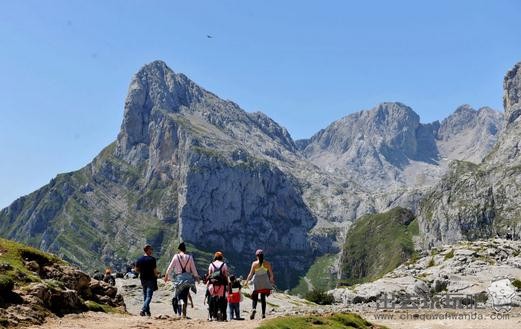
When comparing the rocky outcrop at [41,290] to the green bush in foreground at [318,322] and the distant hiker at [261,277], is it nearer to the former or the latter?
the distant hiker at [261,277]

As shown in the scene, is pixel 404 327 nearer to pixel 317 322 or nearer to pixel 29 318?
pixel 317 322

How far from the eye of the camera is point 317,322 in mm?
31797

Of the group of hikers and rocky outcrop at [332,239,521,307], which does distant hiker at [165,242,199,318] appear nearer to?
the group of hikers

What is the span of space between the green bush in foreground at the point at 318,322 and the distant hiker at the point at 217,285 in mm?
3641

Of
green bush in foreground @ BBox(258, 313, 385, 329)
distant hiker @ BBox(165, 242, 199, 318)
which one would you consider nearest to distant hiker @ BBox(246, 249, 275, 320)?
green bush in foreground @ BBox(258, 313, 385, 329)

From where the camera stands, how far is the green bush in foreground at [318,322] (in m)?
28.4

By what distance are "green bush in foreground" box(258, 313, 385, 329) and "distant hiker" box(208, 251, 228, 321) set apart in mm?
3641

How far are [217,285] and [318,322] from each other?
19.7 feet

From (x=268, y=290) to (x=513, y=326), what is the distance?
16621mm

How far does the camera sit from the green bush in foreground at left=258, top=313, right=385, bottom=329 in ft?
93.1

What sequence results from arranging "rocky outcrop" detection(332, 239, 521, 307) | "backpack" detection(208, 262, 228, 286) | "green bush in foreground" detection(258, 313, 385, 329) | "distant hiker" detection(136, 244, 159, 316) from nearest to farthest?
1. "green bush in foreground" detection(258, 313, 385, 329)
2. "backpack" detection(208, 262, 228, 286)
3. "distant hiker" detection(136, 244, 159, 316)
4. "rocky outcrop" detection(332, 239, 521, 307)

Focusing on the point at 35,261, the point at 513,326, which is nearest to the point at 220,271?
the point at 35,261

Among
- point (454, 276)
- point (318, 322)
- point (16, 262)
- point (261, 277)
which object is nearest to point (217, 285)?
point (261, 277)

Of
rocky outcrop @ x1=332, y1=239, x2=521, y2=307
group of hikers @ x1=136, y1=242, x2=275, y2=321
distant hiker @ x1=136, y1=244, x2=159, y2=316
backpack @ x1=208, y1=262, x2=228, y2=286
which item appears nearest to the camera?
backpack @ x1=208, y1=262, x2=228, y2=286
